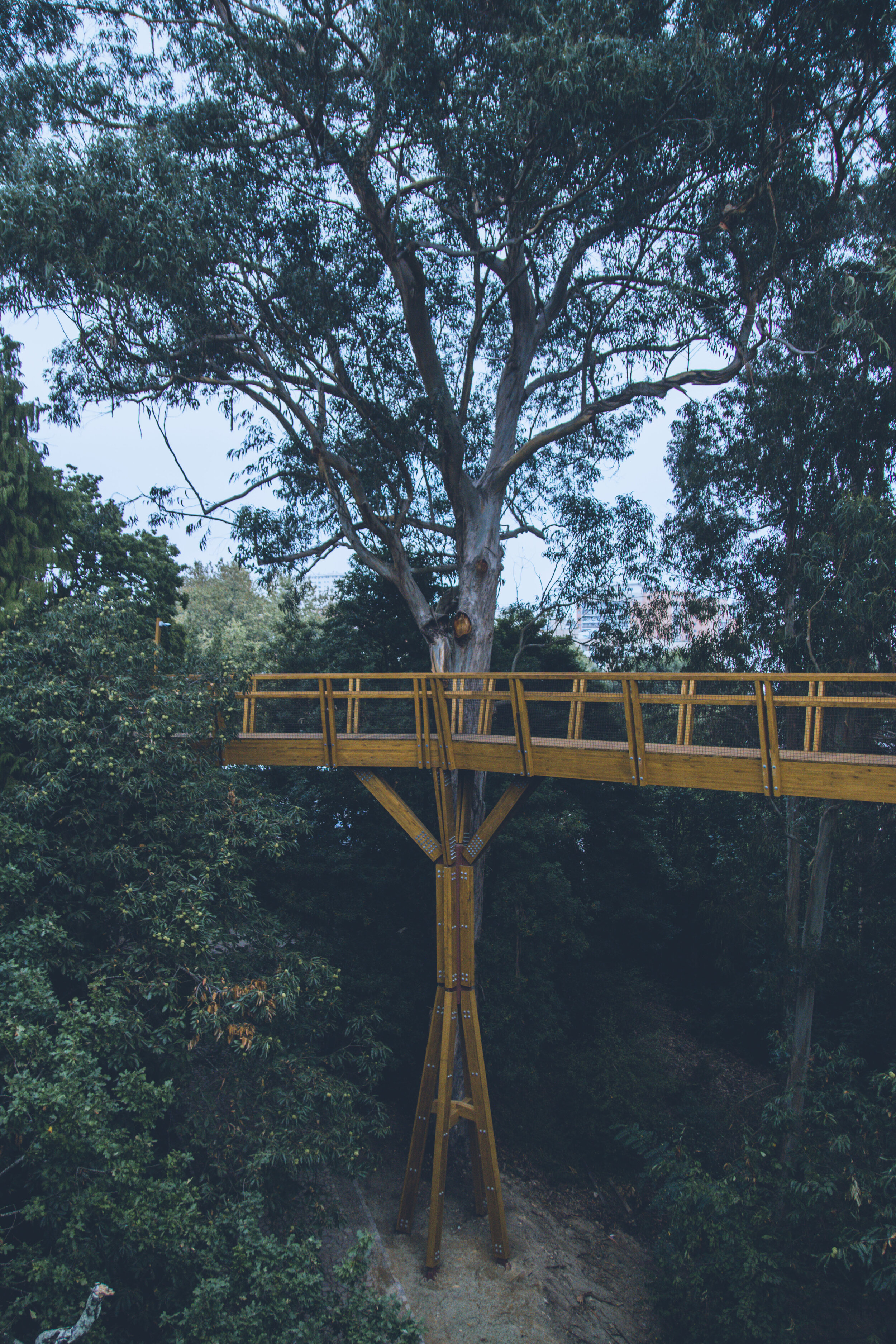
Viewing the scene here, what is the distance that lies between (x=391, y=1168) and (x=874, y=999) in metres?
7.10

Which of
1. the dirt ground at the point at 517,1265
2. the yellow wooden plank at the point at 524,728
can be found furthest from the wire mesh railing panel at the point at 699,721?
the dirt ground at the point at 517,1265

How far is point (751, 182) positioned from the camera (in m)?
11.5

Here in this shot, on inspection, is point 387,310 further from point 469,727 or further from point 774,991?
point 774,991

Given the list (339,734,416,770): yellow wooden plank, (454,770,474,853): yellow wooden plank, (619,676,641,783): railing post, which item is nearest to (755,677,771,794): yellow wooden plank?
(619,676,641,783): railing post

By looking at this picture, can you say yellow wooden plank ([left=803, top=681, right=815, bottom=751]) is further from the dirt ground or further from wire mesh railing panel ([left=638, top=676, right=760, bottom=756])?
the dirt ground

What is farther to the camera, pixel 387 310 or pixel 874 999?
pixel 387 310

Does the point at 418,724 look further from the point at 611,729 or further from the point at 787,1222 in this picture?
the point at 787,1222

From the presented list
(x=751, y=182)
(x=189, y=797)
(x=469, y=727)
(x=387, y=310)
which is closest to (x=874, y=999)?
(x=469, y=727)

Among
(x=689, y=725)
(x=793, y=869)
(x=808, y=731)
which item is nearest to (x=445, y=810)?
(x=689, y=725)

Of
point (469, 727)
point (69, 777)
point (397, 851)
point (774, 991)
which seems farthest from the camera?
point (397, 851)

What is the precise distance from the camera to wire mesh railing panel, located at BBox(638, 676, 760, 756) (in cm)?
679

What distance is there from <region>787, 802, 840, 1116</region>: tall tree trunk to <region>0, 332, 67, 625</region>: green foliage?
11.1 m

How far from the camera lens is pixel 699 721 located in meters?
7.14

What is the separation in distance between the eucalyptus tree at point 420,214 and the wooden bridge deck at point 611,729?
3195 millimetres
